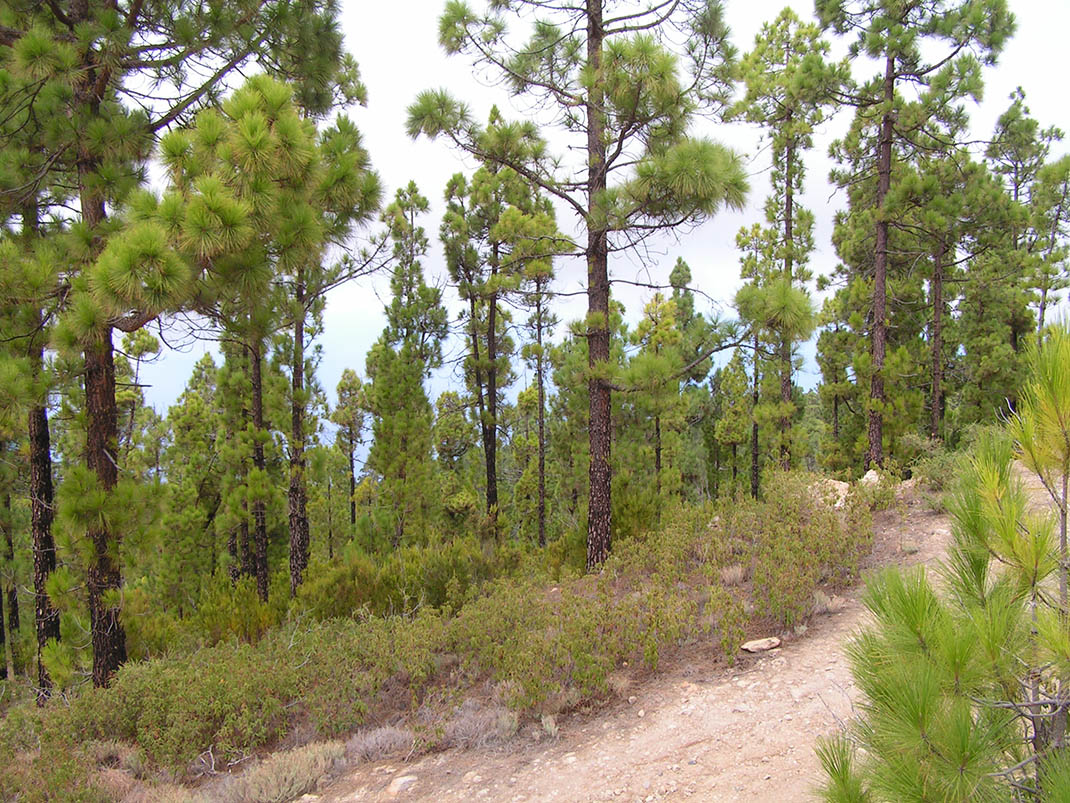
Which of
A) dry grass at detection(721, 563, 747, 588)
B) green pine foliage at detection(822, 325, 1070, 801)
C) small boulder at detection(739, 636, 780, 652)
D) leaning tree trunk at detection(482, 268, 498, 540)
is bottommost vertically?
small boulder at detection(739, 636, 780, 652)

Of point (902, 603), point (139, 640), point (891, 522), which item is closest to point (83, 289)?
point (139, 640)

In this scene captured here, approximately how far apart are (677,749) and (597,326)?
5.08 metres

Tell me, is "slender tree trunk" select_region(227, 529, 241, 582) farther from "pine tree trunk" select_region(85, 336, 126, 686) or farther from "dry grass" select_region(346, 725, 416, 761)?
"dry grass" select_region(346, 725, 416, 761)

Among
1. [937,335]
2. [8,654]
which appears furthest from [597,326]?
[8,654]

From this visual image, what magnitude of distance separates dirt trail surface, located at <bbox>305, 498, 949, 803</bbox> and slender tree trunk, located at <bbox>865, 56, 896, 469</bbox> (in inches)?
365

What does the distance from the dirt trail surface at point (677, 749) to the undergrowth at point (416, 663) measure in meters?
0.25

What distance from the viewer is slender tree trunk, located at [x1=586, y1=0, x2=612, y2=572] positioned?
26.9 ft

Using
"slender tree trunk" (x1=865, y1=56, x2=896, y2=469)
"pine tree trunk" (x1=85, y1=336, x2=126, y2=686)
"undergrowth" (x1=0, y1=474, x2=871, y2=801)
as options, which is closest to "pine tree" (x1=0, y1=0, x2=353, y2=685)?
"pine tree trunk" (x1=85, y1=336, x2=126, y2=686)

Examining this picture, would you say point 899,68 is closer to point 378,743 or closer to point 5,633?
point 378,743

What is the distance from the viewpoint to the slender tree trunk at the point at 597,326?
821 cm

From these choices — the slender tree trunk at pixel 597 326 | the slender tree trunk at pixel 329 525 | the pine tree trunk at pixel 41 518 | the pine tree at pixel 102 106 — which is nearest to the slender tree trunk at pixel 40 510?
the pine tree trunk at pixel 41 518

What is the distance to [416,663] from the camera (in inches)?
211

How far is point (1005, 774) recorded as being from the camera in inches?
78.2

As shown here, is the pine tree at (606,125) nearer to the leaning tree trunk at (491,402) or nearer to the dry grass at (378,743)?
the dry grass at (378,743)
